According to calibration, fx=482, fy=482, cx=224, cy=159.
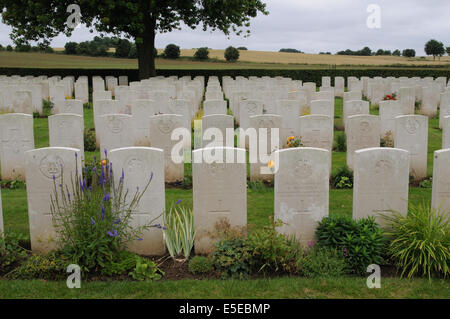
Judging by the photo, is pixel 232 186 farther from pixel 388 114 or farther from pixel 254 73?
pixel 254 73

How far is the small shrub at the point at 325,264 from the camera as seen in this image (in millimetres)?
5250

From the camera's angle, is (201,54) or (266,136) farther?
(201,54)

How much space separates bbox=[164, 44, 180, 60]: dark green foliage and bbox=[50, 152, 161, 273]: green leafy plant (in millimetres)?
41006

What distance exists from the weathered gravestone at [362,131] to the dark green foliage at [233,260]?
4543 mm

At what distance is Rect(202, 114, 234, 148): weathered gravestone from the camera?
31.6ft

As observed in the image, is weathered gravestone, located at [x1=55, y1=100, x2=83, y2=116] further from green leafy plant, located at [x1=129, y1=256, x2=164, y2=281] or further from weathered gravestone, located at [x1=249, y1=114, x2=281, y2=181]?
green leafy plant, located at [x1=129, y1=256, x2=164, y2=281]

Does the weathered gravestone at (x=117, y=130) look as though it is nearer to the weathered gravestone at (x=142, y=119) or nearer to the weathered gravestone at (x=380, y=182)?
the weathered gravestone at (x=142, y=119)

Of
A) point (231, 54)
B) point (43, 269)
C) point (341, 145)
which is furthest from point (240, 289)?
point (231, 54)

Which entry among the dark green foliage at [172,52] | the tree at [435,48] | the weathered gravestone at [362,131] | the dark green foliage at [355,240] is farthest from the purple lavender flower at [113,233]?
the tree at [435,48]

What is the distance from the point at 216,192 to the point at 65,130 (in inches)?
178

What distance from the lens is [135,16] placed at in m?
22.8

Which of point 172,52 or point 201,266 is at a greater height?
point 172,52
